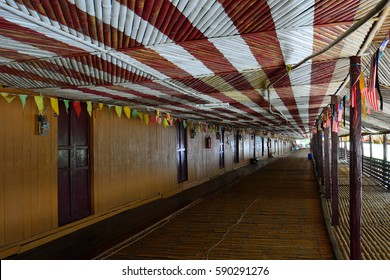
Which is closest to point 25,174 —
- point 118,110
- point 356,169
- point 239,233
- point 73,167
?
point 73,167

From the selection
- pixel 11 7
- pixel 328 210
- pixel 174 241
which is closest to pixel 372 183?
pixel 328 210

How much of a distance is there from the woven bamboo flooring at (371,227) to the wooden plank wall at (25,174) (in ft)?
14.0

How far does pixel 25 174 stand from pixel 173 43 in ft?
10.4

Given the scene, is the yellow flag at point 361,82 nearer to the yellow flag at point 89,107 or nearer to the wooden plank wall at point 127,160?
the yellow flag at point 89,107

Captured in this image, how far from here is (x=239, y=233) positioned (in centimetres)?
437

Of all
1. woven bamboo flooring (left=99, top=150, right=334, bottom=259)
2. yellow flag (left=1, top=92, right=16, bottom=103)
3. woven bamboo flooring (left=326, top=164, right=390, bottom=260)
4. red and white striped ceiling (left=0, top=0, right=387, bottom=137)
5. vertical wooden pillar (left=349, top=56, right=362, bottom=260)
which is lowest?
woven bamboo flooring (left=99, top=150, right=334, bottom=259)

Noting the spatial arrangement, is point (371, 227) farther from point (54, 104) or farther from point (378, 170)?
point (378, 170)

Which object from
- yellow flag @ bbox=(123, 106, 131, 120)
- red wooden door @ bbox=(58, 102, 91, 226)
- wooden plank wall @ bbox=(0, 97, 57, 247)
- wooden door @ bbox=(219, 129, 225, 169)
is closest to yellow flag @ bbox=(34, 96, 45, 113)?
wooden plank wall @ bbox=(0, 97, 57, 247)

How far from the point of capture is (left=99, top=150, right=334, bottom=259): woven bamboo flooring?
140 inches

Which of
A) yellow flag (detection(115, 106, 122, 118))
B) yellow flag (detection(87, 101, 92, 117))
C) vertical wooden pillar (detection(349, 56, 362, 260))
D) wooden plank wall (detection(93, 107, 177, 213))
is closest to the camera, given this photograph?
vertical wooden pillar (detection(349, 56, 362, 260))

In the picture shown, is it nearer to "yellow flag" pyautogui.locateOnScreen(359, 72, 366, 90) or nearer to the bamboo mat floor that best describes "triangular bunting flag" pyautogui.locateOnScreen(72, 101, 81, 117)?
the bamboo mat floor

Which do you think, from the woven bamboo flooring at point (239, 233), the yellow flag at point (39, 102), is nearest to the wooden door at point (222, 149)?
the woven bamboo flooring at point (239, 233)

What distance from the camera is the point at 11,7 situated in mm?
1615

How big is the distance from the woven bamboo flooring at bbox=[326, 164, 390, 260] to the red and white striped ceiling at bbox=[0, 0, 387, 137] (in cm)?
223
